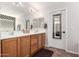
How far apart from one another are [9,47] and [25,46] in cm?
50

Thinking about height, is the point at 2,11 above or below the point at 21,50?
above

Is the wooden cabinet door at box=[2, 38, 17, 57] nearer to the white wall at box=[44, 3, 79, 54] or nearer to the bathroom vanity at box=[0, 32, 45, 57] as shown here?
the bathroom vanity at box=[0, 32, 45, 57]

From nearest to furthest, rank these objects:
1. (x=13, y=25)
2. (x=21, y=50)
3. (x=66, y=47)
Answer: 1. (x=13, y=25)
2. (x=21, y=50)
3. (x=66, y=47)

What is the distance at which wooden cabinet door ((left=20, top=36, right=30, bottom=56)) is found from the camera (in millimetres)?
1698

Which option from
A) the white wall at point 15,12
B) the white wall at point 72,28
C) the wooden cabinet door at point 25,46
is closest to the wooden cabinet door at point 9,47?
the wooden cabinet door at point 25,46

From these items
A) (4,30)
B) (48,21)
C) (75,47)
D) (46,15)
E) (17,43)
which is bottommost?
(75,47)

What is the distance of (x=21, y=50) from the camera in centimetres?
169

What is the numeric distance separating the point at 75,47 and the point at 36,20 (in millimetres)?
1181

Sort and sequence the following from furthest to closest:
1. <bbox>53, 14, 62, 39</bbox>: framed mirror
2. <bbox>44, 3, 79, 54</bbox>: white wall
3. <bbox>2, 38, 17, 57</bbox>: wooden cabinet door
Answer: <bbox>44, 3, 79, 54</bbox>: white wall, <bbox>53, 14, 62, 39</bbox>: framed mirror, <bbox>2, 38, 17, 57</bbox>: wooden cabinet door

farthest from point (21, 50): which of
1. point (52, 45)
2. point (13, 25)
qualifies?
point (52, 45)

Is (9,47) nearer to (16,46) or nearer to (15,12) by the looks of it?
(16,46)

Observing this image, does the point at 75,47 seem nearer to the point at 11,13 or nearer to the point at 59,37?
the point at 59,37

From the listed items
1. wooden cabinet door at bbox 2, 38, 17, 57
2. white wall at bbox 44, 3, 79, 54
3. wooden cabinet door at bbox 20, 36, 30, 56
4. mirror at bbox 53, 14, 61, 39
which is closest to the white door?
mirror at bbox 53, 14, 61, 39

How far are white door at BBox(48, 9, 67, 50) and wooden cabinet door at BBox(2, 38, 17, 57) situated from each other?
2.40 ft
